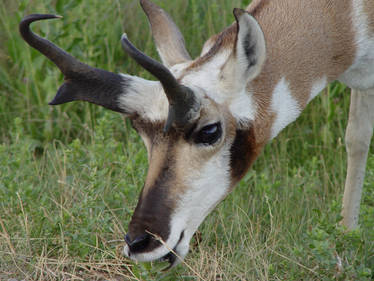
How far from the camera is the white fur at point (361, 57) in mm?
3838

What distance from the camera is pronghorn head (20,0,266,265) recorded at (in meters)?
3.19

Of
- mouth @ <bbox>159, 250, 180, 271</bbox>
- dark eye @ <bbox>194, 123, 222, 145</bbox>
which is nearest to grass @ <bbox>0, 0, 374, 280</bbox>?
mouth @ <bbox>159, 250, 180, 271</bbox>

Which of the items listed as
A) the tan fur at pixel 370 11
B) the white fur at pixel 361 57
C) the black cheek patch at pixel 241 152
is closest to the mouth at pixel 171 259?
the black cheek patch at pixel 241 152

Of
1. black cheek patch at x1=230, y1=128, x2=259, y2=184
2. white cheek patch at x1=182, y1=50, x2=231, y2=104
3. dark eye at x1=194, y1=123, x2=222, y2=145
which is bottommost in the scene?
black cheek patch at x1=230, y1=128, x2=259, y2=184

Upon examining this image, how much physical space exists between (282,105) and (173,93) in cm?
76

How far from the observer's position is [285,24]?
373cm

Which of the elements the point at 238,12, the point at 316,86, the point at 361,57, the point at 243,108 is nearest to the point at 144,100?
the point at 243,108

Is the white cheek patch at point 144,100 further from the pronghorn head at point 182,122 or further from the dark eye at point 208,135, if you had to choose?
the dark eye at point 208,135

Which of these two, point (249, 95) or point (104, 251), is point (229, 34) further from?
point (104, 251)

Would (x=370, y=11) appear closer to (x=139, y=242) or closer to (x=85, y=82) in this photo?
(x=85, y=82)

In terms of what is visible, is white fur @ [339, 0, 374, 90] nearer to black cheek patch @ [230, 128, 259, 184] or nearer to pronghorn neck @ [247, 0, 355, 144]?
pronghorn neck @ [247, 0, 355, 144]

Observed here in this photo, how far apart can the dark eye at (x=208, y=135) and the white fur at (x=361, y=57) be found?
3.70 feet

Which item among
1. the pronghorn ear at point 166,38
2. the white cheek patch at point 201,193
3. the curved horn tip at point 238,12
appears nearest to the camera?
the curved horn tip at point 238,12

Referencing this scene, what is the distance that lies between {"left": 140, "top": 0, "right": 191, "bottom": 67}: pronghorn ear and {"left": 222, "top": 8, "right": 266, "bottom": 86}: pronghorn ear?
0.53 m
